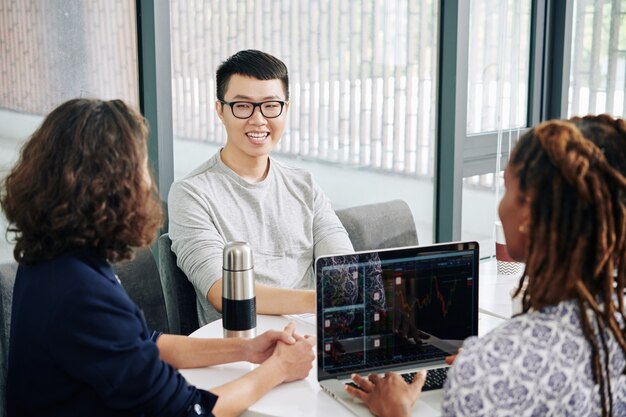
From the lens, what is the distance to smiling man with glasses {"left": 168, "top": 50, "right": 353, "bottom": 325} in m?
2.31

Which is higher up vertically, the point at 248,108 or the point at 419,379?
the point at 248,108

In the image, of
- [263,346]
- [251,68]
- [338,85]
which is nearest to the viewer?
[263,346]

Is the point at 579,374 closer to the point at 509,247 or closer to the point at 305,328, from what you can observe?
the point at 509,247

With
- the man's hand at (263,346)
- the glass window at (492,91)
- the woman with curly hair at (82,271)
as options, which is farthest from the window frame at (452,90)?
the woman with curly hair at (82,271)

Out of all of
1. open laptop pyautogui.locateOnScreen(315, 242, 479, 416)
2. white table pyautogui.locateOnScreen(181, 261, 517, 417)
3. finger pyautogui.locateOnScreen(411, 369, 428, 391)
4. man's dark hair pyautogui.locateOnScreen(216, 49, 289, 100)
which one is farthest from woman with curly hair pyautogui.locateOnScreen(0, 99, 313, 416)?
man's dark hair pyautogui.locateOnScreen(216, 49, 289, 100)

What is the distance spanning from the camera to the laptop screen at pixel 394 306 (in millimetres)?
1537

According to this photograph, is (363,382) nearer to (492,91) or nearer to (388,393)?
(388,393)

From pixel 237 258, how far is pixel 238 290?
0.24 feet

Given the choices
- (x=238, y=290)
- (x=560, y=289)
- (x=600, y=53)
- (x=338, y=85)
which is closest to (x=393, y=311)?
(x=238, y=290)

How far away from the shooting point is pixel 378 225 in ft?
9.60

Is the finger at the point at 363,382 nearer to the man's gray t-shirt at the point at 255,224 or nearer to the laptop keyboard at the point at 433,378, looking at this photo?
the laptop keyboard at the point at 433,378

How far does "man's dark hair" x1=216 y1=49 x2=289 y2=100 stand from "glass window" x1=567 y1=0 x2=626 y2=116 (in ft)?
7.61

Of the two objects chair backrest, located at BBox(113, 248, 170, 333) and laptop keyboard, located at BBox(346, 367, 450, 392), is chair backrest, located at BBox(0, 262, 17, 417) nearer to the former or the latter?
chair backrest, located at BBox(113, 248, 170, 333)

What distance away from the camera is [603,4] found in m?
4.15
